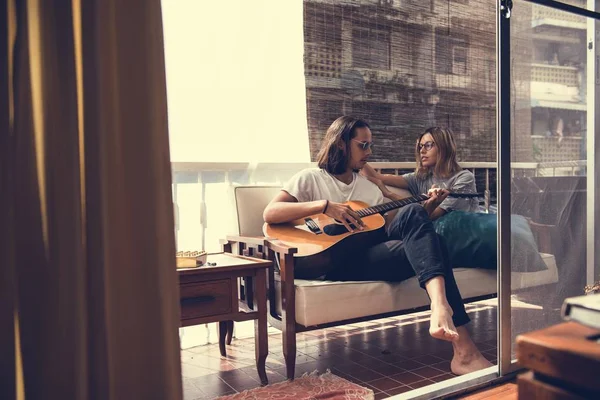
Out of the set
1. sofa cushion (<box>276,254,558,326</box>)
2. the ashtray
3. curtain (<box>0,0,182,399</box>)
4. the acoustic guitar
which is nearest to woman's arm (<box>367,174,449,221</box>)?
the acoustic guitar

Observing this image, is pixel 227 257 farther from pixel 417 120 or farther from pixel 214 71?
pixel 417 120

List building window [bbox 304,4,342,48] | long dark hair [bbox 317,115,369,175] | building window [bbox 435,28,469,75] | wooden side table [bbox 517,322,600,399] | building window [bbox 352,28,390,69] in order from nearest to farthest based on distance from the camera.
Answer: wooden side table [bbox 517,322,600,399] < long dark hair [bbox 317,115,369,175] < building window [bbox 304,4,342,48] < building window [bbox 352,28,390,69] < building window [bbox 435,28,469,75]

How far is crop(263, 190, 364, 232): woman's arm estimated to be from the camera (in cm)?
247

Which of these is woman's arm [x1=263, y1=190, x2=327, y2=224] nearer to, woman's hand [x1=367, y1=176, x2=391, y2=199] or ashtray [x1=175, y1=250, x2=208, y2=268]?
ashtray [x1=175, y1=250, x2=208, y2=268]

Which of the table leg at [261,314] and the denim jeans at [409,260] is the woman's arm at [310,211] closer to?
the denim jeans at [409,260]

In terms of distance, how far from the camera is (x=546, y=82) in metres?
2.36

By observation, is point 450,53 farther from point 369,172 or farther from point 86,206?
point 86,206

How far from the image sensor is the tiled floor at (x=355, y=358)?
7.66 feet

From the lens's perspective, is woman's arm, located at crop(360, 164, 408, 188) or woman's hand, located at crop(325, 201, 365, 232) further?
woman's arm, located at crop(360, 164, 408, 188)

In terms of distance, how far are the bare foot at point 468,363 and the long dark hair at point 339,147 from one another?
1.07m

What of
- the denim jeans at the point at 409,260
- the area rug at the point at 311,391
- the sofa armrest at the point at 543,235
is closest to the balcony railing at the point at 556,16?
the sofa armrest at the point at 543,235

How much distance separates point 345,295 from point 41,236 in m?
1.44

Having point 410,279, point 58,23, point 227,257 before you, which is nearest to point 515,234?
point 410,279

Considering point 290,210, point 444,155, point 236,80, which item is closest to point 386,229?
point 290,210
